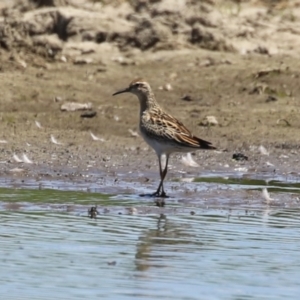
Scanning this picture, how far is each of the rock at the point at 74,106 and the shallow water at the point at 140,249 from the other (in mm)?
3828

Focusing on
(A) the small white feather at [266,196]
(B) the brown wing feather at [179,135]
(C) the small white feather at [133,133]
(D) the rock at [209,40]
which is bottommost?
(C) the small white feather at [133,133]

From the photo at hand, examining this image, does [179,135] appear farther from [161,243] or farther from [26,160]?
[161,243]

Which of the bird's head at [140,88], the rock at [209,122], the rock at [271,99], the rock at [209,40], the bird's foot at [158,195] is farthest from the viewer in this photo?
the rock at [209,40]

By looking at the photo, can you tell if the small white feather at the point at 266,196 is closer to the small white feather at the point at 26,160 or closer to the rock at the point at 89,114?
the small white feather at the point at 26,160

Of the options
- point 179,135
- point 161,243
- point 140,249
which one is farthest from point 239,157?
point 140,249

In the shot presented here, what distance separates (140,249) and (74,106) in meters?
6.47

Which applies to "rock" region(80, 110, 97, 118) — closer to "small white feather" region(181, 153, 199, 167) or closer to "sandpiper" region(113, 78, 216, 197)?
"small white feather" region(181, 153, 199, 167)

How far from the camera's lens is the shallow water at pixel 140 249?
7457 mm

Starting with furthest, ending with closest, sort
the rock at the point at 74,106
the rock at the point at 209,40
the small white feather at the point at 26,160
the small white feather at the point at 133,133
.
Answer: the rock at the point at 209,40 < the rock at the point at 74,106 < the small white feather at the point at 133,133 < the small white feather at the point at 26,160

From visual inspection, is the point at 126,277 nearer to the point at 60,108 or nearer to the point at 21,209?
the point at 21,209

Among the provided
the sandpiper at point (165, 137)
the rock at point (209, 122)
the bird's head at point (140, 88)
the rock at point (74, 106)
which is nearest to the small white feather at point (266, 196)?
the sandpiper at point (165, 137)

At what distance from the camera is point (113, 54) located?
52.6 ft

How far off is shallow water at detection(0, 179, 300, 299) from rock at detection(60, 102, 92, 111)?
3.83 meters

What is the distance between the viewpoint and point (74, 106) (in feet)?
48.8
